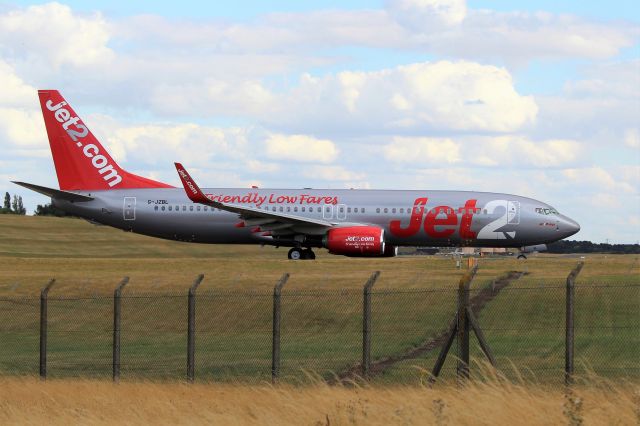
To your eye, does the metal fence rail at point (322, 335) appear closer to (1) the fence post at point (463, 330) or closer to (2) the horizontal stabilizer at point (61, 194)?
(1) the fence post at point (463, 330)

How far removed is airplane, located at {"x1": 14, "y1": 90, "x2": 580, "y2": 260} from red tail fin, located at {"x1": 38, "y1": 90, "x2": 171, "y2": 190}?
0.20 metres

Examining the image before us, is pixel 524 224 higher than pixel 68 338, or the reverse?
pixel 524 224

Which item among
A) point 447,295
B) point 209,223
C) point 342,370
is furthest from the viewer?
point 209,223

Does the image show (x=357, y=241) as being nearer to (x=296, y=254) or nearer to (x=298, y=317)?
(x=296, y=254)

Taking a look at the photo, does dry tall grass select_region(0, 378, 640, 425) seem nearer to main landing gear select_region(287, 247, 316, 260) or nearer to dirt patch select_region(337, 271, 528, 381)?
dirt patch select_region(337, 271, 528, 381)

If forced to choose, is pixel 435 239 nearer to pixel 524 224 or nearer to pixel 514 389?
pixel 524 224

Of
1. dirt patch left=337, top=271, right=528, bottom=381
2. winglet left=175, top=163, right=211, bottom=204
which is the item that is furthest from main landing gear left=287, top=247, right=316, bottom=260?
dirt patch left=337, top=271, right=528, bottom=381

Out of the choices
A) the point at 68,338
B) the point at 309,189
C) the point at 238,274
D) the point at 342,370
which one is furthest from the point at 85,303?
the point at 309,189

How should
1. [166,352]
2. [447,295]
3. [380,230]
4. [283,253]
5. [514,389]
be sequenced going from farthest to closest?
[283,253] < [380,230] < [447,295] < [166,352] < [514,389]

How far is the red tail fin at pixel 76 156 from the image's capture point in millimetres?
51844

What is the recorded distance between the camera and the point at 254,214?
4625cm

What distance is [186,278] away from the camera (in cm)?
3794

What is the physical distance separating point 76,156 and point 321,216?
38.4 ft

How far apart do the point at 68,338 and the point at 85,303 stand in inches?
187
